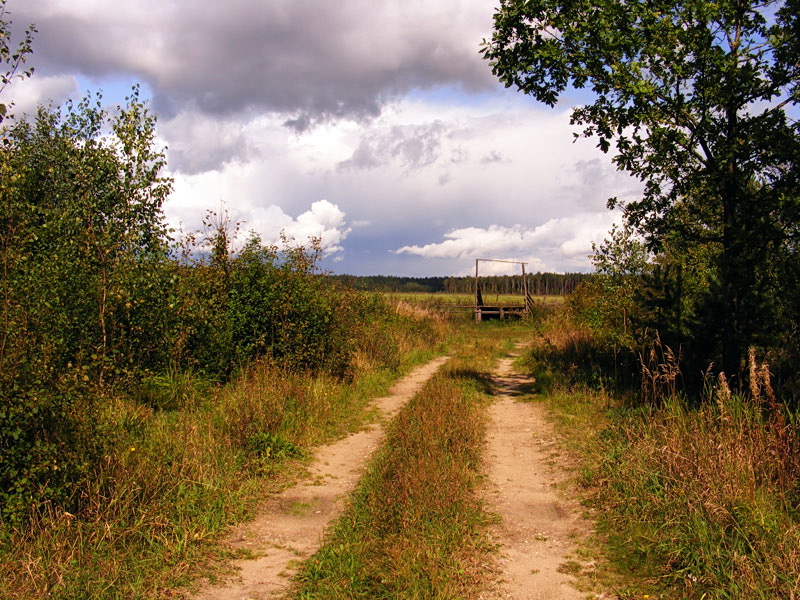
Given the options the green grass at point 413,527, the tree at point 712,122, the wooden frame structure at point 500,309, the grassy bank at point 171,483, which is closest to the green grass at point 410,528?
the green grass at point 413,527

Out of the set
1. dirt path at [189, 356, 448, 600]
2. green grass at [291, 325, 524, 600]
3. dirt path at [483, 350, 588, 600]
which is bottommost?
dirt path at [189, 356, 448, 600]

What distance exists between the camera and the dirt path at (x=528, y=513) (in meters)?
4.23

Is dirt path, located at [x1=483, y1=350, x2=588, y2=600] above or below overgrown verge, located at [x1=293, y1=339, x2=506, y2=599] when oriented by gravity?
below

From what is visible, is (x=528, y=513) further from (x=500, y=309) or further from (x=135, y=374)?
(x=500, y=309)

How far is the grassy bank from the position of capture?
4137 mm

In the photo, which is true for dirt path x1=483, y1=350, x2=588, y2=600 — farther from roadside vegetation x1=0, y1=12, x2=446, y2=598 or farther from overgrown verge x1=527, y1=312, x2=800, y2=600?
roadside vegetation x1=0, y1=12, x2=446, y2=598

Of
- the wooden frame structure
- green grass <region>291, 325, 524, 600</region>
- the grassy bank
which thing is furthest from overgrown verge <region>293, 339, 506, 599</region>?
the wooden frame structure

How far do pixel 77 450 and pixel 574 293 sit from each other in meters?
18.0

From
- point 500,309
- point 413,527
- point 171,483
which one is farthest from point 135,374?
point 500,309

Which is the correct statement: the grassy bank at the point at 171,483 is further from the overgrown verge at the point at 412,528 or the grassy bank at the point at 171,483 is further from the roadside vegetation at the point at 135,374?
the overgrown verge at the point at 412,528

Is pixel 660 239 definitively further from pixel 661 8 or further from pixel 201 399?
pixel 201 399

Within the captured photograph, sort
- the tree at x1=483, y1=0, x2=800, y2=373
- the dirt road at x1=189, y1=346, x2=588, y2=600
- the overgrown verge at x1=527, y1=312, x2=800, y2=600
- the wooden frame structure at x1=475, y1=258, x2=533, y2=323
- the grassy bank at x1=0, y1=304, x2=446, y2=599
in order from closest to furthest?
the overgrown verge at x1=527, y1=312, x2=800, y2=600
the grassy bank at x1=0, y1=304, x2=446, y2=599
the dirt road at x1=189, y1=346, x2=588, y2=600
the tree at x1=483, y1=0, x2=800, y2=373
the wooden frame structure at x1=475, y1=258, x2=533, y2=323

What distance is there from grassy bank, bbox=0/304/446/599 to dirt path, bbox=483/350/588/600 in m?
2.51

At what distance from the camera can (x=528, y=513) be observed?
5633mm
